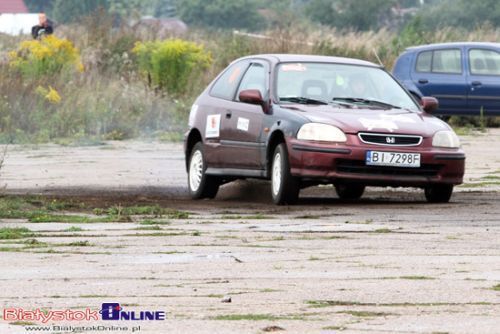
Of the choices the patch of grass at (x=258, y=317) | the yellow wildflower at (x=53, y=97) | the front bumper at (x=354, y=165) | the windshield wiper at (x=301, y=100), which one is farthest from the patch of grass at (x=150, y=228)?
the yellow wildflower at (x=53, y=97)

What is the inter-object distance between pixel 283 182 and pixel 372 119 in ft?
3.23

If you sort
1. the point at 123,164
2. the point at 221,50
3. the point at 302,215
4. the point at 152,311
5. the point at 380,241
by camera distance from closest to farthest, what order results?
the point at 152,311
the point at 380,241
the point at 302,215
the point at 123,164
the point at 221,50

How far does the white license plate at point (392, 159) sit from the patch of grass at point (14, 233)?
3.76 metres

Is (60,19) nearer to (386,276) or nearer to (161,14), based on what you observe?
(161,14)

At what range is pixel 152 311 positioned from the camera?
8281 millimetres

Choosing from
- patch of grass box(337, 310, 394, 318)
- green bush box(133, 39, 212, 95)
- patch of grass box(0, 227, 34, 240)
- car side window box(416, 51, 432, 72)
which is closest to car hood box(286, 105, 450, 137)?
patch of grass box(0, 227, 34, 240)

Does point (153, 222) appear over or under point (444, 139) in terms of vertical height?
under

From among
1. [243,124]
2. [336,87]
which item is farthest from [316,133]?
[243,124]

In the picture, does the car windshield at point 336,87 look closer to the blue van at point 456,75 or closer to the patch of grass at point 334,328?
the patch of grass at point 334,328

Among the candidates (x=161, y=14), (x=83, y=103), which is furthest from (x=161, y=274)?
(x=161, y=14)

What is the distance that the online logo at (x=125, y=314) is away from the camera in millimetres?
8047

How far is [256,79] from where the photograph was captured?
16.7m

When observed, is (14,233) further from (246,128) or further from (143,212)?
(246,128)

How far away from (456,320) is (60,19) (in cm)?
9705
